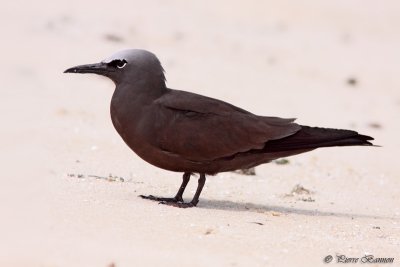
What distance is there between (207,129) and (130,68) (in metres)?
0.88

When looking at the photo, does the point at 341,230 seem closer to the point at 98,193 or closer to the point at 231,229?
the point at 231,229

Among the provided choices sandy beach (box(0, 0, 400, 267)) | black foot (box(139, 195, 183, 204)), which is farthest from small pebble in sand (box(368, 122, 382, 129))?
black foot (box(139, 195, 183, 204))

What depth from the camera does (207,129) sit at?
8977 mm

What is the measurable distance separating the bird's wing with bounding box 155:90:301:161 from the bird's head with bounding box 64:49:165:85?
232 mm

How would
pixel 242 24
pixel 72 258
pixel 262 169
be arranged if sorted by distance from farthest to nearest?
pixel 242 24
pixel 262 169
pixel 72 258

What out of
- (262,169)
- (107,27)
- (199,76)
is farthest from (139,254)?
(107,27)

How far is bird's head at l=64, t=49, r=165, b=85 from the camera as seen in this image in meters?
9.05

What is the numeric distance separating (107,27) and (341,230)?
10.9m

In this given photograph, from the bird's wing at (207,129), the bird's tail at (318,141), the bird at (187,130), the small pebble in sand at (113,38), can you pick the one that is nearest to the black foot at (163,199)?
the bird at (187,130)

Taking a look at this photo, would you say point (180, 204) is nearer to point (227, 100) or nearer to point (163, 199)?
point (163, 199)

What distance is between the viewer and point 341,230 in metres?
8.52

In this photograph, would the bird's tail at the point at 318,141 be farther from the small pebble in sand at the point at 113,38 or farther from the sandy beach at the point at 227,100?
the small pebble in sand at the point at 113,38

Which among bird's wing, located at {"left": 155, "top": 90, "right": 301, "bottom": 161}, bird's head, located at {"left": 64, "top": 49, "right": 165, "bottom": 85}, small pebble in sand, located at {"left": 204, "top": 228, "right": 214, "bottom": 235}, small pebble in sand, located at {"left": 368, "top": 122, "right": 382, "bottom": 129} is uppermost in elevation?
small pebble in sand, located at {"left": 368, "top": 122, "right": 382, "bottom": 129}

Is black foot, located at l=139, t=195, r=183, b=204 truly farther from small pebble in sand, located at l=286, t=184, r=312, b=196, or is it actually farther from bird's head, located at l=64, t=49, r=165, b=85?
small pebble in sand, located at l=286, t=184, r=312, b=196
